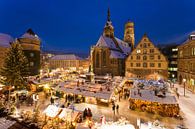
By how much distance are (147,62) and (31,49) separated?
32.1 metres

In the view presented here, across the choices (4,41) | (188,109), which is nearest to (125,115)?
(188,109)

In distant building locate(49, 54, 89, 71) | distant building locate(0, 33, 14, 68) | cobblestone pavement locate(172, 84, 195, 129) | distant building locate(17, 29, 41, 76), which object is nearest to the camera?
cobblestone pavement locate(172, 84, 195, 129)

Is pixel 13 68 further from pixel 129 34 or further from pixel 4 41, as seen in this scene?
pixel 129 34

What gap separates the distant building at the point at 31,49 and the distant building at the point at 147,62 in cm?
2684

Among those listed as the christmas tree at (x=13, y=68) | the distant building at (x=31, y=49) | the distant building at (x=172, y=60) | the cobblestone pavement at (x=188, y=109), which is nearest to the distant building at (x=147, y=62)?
the cobblestone pavement at (x=188, y=109)

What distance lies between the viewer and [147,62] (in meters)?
39.4

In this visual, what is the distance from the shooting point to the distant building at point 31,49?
39766 mm

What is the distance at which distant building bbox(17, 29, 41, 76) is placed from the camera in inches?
1566

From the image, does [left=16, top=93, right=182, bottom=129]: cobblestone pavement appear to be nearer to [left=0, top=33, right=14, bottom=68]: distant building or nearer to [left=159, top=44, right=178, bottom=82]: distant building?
[left=0, top=33, right=14, bottom=68]: distant building

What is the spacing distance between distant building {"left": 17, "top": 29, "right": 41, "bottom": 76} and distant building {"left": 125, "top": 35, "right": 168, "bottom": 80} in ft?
88.0

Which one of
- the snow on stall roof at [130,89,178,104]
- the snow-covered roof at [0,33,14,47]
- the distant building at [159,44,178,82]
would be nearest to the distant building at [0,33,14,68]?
the snow-covered roof at [0,33,14,47]

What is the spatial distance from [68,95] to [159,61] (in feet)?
85.0

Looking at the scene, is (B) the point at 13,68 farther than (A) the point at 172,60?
No

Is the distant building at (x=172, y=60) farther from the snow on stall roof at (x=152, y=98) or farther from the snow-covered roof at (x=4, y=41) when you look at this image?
the snow-covered roof at (x=4, y=41)
